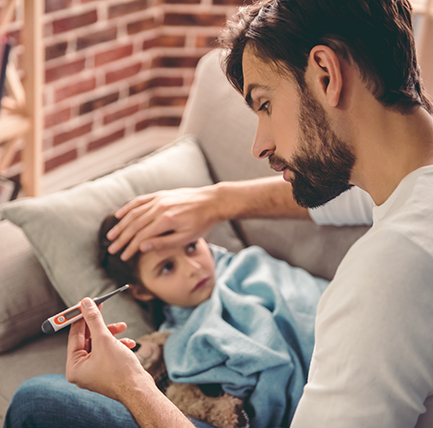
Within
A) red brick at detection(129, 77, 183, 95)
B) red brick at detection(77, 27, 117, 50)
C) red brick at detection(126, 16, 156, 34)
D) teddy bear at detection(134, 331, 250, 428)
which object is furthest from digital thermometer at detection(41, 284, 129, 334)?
red brick at detection(129, 77, 183, 95)

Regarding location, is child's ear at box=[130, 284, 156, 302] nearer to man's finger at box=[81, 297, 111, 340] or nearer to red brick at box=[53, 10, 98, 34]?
man's finger at box=[81, 297, 111, 340]

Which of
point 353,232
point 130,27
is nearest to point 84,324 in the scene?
point 353,232

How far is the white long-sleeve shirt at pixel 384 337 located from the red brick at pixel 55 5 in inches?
78.1

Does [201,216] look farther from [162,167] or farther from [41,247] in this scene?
[41,247]

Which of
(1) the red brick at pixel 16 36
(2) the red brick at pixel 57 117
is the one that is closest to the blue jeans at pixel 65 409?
(1) the red brick at pixel 16 36

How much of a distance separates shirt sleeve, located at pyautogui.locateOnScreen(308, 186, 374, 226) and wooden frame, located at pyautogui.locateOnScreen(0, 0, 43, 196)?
42.2 inches

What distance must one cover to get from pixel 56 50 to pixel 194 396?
1.82 meters

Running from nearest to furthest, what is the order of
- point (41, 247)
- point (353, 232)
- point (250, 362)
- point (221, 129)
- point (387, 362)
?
point (387, 362), point (250, 362), point (41, 247), point (353, 232), point (221, 129)

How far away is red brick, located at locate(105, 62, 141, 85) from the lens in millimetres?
2707

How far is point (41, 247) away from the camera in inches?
47.3

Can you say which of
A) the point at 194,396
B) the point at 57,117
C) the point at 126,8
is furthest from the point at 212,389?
the point at 126,8

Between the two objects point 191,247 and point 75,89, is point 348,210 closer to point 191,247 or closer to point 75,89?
point 191,247

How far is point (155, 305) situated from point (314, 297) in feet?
1.30

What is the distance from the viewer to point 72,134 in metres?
2.61
